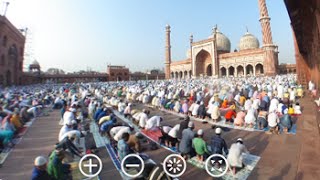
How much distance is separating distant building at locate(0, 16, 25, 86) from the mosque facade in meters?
24.9

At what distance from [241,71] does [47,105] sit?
31.3 m

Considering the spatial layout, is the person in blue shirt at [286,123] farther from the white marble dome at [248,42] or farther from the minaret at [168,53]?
the minaret at [168,53]

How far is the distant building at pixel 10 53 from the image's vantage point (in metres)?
26.6

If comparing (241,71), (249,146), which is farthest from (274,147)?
(241,71)

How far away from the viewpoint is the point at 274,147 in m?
5.13

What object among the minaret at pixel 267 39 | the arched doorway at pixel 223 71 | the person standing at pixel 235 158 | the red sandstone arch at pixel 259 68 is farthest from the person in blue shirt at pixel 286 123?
the arched doorway at pixel 223 71

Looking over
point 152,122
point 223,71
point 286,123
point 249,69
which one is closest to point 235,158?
point 152,122

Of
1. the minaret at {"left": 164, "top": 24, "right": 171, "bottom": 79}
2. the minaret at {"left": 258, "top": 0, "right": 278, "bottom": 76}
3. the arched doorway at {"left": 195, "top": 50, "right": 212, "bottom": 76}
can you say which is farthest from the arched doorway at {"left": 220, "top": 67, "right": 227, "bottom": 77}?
the minaret at {"left": 164, "top": 24, "right": 171, "bottom": 79}

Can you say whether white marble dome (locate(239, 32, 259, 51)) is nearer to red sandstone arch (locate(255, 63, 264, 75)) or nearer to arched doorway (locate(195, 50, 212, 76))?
red sandstone arch (locate(255, 63, 264, 75))

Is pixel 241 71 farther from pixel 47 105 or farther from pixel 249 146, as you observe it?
pixel 249 146

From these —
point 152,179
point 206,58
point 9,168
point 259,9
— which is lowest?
point 9,168

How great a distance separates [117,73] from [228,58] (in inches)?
903

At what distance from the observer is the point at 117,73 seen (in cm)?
4834

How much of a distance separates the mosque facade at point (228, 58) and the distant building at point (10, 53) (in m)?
24.9
